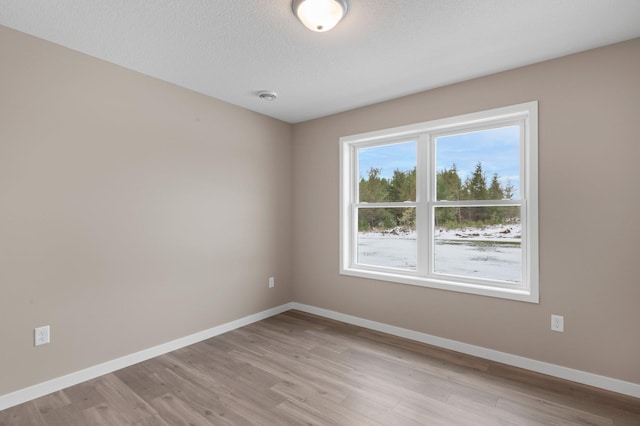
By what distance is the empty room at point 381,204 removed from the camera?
6.94 ft

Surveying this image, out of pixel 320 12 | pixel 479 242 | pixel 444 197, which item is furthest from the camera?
pixel 444 197

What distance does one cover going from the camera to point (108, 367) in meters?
2.61

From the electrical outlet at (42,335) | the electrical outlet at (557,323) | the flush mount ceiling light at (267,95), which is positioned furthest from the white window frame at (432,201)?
the electrical outlet at (42,335)

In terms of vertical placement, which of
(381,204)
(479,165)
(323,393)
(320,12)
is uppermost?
(320,12)

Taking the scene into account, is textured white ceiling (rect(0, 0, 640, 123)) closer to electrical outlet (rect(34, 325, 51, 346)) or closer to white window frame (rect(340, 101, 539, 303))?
white window frame (rect(340, 101, 539, 303))

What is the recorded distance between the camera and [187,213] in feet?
10.4

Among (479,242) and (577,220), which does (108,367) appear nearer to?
(479,242)

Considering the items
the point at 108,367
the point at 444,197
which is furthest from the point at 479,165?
the point at 108,367

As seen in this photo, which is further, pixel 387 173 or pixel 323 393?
pixel 387 173

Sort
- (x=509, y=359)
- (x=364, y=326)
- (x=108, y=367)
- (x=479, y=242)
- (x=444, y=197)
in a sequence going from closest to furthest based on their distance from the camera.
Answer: (x=108, y=367)
(x=509, y=359)
(x=479, y=242)
(x=444, y=197)
(x=364, y=326)

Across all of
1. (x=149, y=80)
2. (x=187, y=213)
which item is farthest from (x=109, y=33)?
(x=187, y=213)

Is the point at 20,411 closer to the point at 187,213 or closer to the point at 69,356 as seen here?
the point at 69,356

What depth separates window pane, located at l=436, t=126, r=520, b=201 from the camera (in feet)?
9.49

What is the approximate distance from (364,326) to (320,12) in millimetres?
3065
